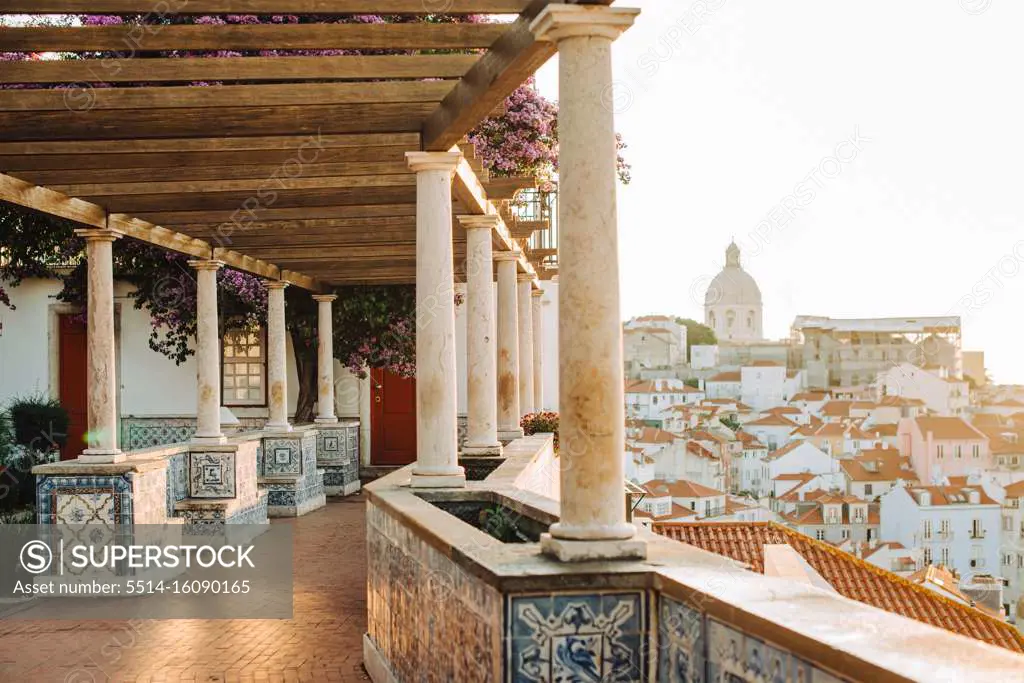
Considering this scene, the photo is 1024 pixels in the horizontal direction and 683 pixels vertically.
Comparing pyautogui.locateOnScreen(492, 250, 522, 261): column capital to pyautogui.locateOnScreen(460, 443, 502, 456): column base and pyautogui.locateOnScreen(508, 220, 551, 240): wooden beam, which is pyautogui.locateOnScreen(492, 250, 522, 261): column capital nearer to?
pyautogui.locateOnScreen(508, 220, 551, 240): wooden beam

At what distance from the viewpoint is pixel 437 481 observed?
22.1 feet

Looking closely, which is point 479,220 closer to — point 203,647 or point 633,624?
point 203,647

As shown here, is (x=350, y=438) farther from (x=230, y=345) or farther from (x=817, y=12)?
(x=817, y=12)

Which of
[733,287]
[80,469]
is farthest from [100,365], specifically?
[733,287]

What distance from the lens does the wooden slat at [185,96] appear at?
5.75 m

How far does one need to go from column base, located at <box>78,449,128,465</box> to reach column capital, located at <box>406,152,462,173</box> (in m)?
3.89

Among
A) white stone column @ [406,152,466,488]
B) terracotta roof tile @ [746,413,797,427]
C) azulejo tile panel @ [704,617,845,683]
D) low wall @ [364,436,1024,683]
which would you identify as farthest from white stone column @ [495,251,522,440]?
terracotta roof tile @ [746,413,797,427]

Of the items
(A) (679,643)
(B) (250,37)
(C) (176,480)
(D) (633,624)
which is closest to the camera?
(A) (679,643)

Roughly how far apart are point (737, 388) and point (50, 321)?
10216 cm

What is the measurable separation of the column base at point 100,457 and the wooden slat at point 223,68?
4.21m

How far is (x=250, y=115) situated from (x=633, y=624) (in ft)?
12.9

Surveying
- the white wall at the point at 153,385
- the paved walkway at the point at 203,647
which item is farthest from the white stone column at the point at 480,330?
the white wall at the point at 153,385

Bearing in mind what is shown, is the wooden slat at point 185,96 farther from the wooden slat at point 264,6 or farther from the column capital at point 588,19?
the column capital at point 588,19

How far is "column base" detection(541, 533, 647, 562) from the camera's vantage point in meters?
3.83
